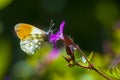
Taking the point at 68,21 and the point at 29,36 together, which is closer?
the point at 29,36

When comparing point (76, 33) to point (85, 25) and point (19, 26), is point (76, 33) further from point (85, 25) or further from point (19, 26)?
point (19, 26)

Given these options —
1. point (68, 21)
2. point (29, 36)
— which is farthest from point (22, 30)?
point (68, 21)

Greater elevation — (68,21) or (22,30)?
(22,30)

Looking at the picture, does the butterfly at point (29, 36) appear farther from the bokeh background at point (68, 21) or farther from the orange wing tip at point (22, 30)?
the bokeh background at point (68, 21)

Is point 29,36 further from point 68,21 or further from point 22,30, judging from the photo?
point 68,21

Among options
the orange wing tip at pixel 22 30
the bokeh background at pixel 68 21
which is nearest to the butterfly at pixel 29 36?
the orange wing tip at pixel 22 30

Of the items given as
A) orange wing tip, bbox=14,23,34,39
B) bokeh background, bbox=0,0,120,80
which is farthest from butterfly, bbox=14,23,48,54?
bokeh background, bbox=0,0,120,80

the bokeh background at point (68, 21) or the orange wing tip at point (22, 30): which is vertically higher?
the orange wing tip at point (22, 30)

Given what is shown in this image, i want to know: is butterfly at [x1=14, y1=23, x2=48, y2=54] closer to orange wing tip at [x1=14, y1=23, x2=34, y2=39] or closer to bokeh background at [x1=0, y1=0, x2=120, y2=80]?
orange wing tip at [x1=14, y1=23, x2=34, y2=39]
